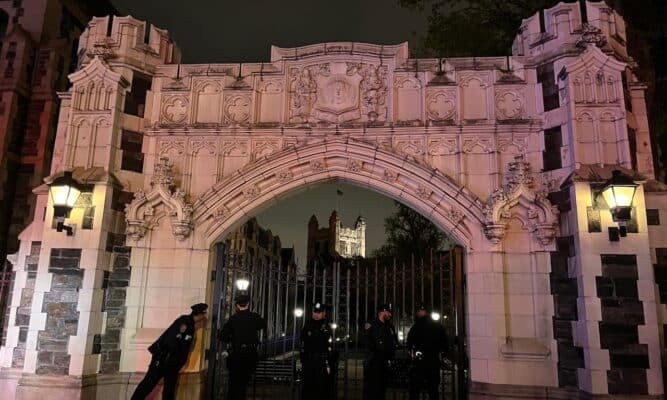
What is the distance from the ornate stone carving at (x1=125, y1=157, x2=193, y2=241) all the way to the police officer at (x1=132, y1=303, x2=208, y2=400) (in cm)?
170

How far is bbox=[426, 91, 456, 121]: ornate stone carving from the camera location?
7.36 meters

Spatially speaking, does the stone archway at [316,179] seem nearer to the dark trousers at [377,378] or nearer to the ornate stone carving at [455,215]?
the ornate stone carving at [455,215]

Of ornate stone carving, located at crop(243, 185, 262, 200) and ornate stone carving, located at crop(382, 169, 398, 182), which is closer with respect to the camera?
ornate stone carving, located at crop(382, 169, 398, 182)

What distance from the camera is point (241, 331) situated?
606 centimetres

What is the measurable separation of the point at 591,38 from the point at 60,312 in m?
7.97

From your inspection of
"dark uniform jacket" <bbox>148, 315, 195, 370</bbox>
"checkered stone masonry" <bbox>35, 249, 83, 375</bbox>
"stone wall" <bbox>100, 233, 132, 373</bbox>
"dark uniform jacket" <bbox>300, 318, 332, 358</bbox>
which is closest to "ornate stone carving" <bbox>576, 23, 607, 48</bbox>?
"dark uniform jacket" <bbox>300, 318, 332, 358</bbox>

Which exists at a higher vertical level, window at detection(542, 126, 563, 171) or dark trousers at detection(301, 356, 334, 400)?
window at detection(542, 126, 563, 171)

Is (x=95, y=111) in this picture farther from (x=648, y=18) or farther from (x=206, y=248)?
(x=648, y=18)

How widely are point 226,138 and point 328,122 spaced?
153 centimetres

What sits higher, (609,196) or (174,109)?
(174,109)

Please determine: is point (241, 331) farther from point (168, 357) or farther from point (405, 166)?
point (405, 166)

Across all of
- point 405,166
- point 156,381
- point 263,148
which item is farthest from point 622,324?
point 156,381

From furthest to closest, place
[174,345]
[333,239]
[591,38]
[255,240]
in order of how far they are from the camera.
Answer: [333,239] → [255,240] → [591,38] → [174,345]

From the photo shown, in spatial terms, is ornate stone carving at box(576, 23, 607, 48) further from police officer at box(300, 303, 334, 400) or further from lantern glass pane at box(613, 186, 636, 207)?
police officer at box(300, 303, 334, 400)
